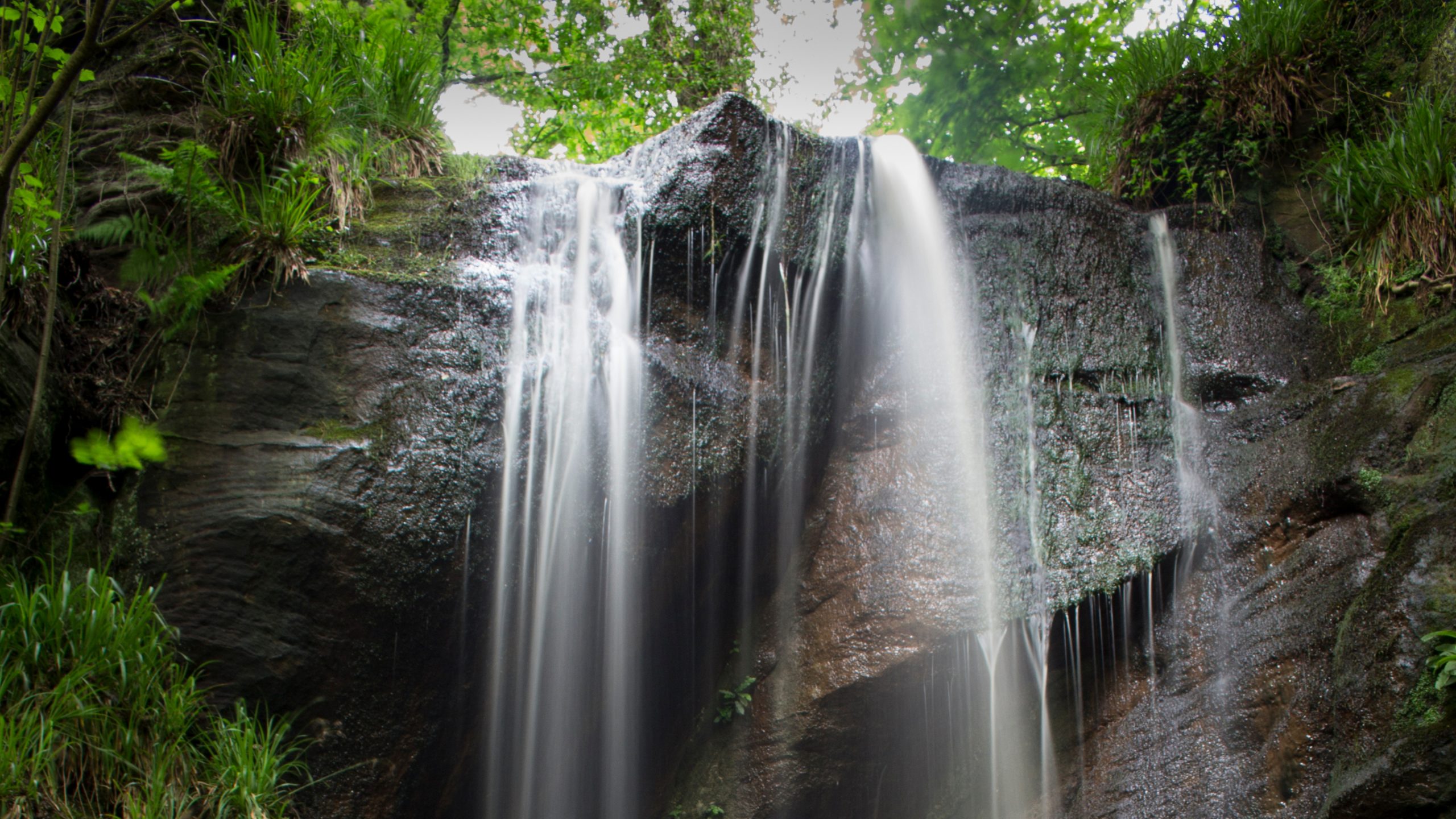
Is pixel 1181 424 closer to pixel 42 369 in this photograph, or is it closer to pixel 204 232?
pixel 204 232

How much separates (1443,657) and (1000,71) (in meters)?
7.65

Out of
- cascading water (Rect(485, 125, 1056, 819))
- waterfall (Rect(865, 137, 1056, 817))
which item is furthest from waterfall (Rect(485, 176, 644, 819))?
waterfall (Rect(865, 137, 1056, 817))

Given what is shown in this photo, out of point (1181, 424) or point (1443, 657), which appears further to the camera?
point (1181, 424)

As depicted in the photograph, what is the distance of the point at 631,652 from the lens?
4262mm

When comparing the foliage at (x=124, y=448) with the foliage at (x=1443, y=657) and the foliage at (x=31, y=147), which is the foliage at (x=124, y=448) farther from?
the foliage at (x=1443, y=657)

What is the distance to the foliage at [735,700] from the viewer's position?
4.56 meters

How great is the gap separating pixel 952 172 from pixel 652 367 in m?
2.73

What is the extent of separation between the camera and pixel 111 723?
9.89 feet

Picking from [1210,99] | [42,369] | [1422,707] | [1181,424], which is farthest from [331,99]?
[1422,707]

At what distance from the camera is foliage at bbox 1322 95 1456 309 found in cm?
476

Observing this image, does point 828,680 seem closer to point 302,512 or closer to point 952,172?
point 302,512

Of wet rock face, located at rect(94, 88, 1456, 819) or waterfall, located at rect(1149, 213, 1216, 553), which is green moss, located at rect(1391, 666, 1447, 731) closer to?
wet rock face, located at rect(94, 88, 1456, 819)

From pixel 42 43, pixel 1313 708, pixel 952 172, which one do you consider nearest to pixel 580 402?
pixel 42 43

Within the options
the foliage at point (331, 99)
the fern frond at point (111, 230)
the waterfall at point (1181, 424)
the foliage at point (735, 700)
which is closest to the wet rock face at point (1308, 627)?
the waterfall at point (1181, 424)
